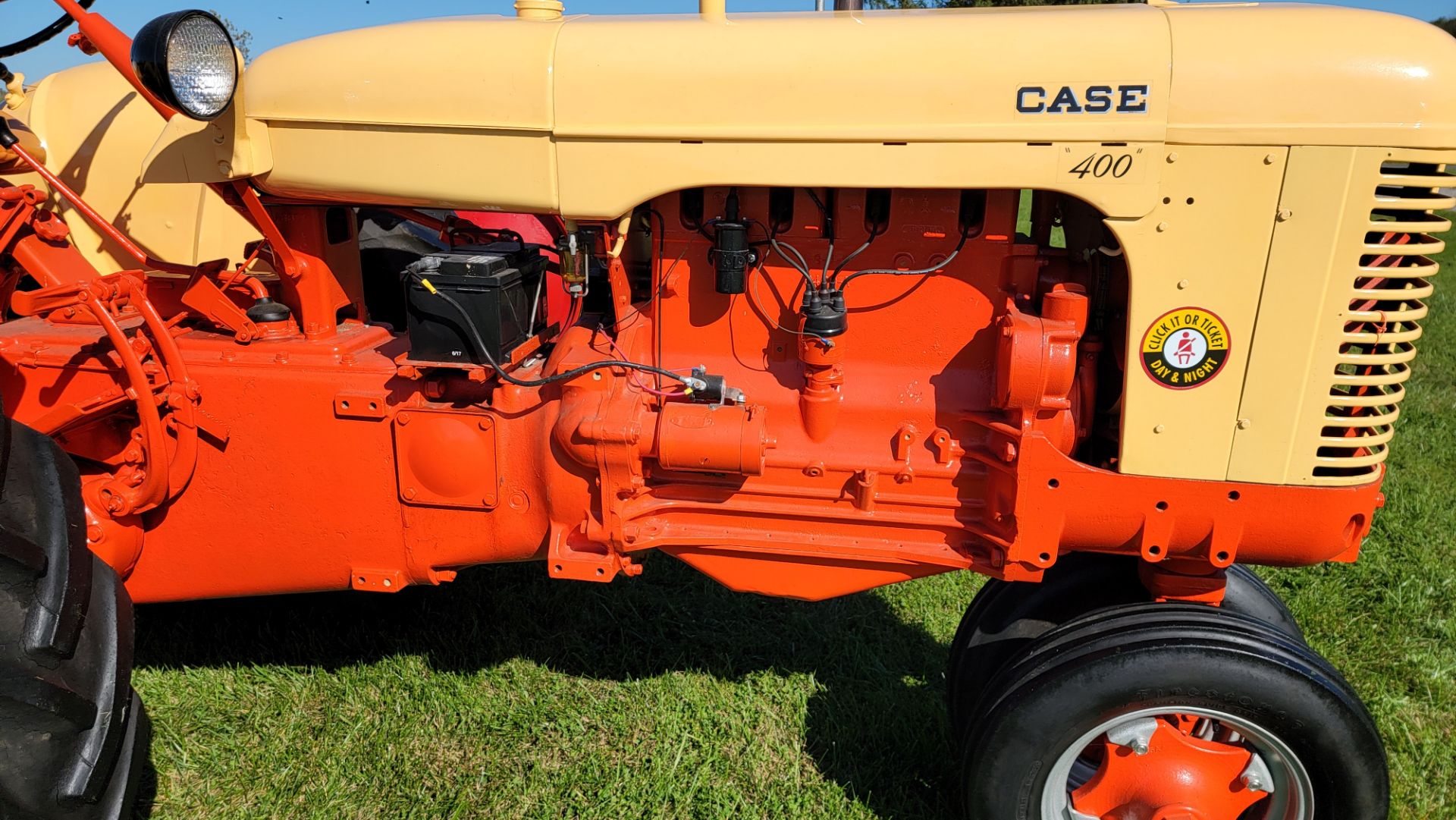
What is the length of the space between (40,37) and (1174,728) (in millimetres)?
3554

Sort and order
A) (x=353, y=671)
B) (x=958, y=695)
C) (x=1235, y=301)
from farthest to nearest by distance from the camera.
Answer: (x=353, y=671)
(x=958, y=695)
(x=1235, y=301)

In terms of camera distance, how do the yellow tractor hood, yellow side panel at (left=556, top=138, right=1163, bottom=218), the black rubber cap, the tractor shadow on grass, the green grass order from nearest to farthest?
the yellow tractor hood → yellow side panel at (left=556, top=138, right=1163, bottom=218) → the black rubber cap → the green grass → the tractor shadow on grass

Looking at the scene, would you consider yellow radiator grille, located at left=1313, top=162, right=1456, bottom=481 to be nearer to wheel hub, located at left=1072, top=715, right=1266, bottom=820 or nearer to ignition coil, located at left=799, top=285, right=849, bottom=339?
wheel hub, located at left=1072, top=715, right=1266, bottom=820

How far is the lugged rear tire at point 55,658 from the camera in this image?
1.82 m

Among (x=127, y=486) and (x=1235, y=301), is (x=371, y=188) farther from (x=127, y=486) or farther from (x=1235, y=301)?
(x=1235, y=301)

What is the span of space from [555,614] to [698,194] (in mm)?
1859

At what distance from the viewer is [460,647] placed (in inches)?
132

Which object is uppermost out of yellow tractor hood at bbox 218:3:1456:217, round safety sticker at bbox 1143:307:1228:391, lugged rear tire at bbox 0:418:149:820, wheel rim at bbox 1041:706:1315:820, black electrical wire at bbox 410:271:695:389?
yellow tractor hood at bbox 218:3:1456:217

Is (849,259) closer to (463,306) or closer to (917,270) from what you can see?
(917,270)

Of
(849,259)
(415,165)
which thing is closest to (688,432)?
(849,259)

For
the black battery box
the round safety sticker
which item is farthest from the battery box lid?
the round safety sticker

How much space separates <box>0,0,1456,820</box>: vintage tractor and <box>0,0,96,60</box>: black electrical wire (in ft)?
0.21

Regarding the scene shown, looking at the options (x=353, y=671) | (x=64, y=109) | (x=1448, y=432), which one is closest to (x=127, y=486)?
(x=353, y=671)

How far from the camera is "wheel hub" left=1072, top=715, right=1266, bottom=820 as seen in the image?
2252 mm
